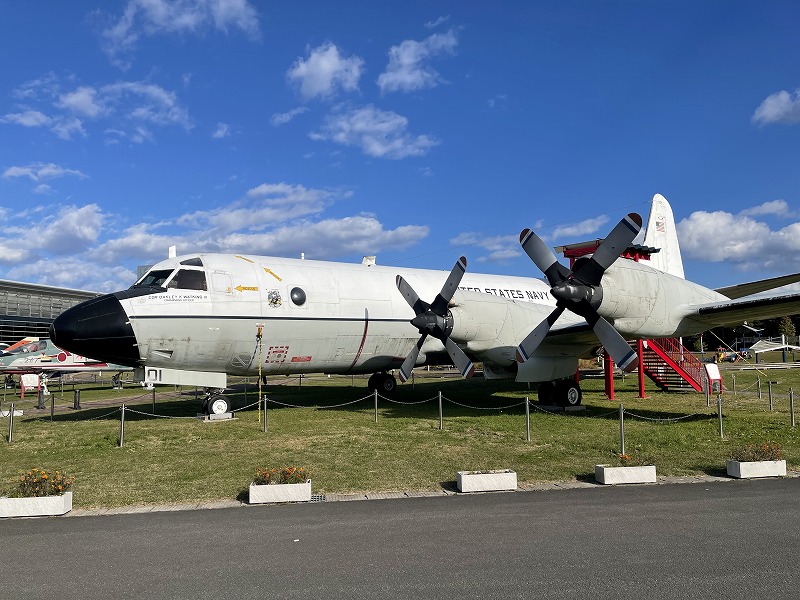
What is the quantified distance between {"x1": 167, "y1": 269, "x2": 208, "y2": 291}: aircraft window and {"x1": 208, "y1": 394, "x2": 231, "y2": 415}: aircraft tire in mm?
3518

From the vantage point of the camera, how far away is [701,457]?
39.2 feet

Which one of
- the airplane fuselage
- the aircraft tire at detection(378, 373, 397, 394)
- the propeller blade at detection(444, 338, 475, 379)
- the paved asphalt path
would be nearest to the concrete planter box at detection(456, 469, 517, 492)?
the paved asphalt path

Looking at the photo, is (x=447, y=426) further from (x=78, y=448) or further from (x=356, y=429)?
(x=78, y=448)

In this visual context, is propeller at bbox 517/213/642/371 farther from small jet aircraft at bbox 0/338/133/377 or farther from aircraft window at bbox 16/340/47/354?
aircraft window at bbox 16/340/47/354

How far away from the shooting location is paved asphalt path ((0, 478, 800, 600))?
5.55m

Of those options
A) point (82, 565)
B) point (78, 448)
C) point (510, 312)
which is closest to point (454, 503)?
point (82, 565)

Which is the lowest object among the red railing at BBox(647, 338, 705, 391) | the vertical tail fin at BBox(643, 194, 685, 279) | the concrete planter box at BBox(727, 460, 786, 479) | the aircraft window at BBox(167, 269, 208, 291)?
the concrete planter box at BBox(727, 460, 786, 479)

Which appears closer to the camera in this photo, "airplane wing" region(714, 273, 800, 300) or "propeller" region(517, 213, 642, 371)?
"propeller" region(517, 213, 642, 371)

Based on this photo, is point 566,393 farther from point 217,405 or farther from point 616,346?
point 217,405

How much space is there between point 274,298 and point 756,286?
16.7 m

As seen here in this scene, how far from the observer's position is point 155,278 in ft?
55.5

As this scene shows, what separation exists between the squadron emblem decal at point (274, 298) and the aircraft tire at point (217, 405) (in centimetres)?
332

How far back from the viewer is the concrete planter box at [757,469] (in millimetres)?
10203

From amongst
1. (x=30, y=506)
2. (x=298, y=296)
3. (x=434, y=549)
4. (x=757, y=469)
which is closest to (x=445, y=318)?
(x=298, y=296)
